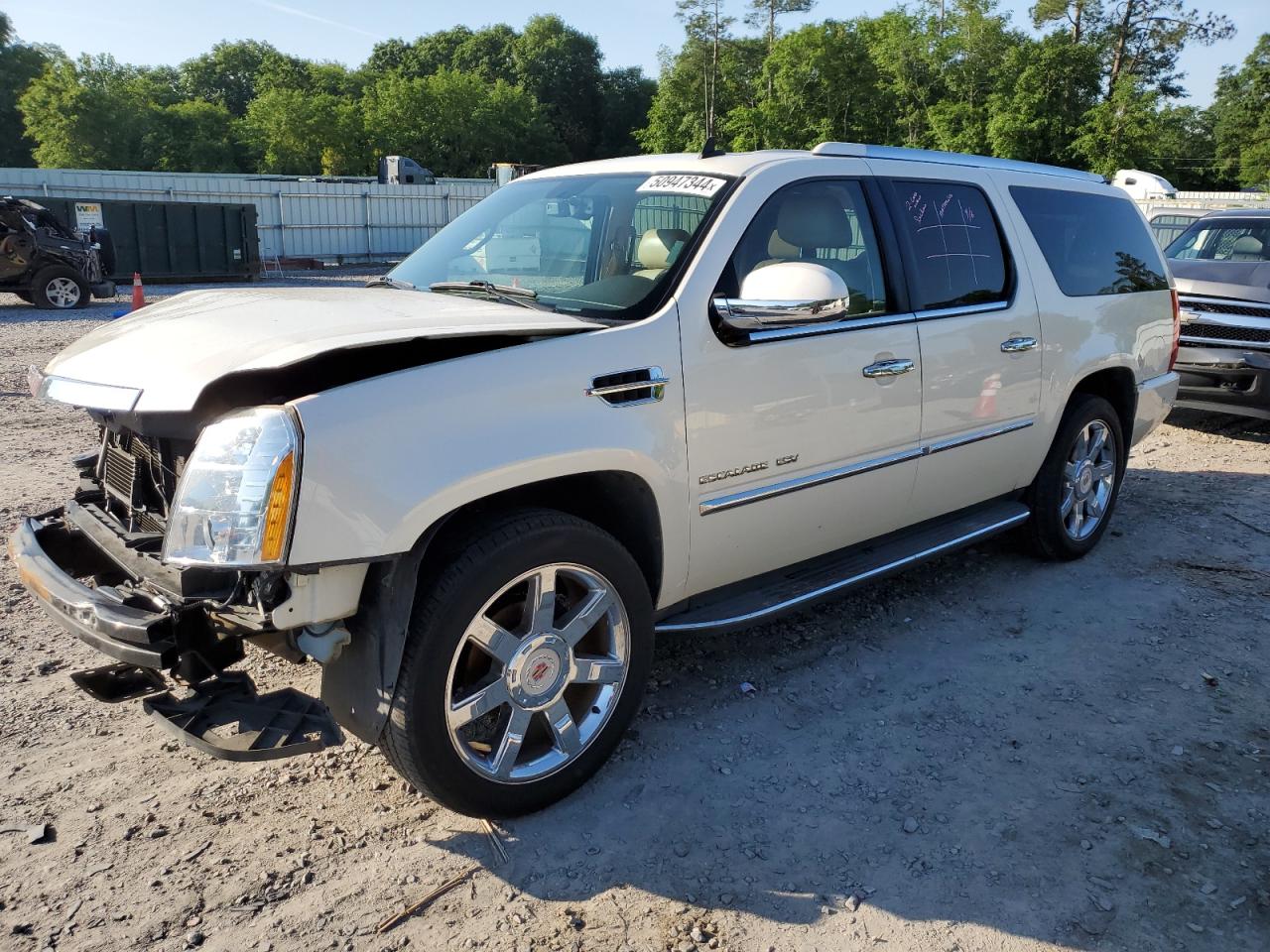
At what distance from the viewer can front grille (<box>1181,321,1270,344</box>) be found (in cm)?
830

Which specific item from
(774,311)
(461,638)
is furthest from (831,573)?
(461,638)

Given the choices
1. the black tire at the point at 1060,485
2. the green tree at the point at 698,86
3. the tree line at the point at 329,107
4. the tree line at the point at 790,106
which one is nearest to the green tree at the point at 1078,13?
the tree line at the point at 790,106

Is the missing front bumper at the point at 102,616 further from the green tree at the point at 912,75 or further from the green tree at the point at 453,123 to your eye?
the green tree at the point at 453,123

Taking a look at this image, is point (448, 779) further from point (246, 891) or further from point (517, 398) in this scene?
point (517, 398)

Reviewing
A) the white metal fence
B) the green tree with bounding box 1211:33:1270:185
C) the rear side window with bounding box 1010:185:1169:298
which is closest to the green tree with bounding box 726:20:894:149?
the green tree with bounding box 1211:33:1270:185

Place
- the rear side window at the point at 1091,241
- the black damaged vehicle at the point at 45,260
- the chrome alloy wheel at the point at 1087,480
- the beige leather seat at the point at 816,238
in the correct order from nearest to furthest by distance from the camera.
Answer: the beige leather seat at the point at 816,238 < the rear side window at the point at 1091,241 < the chrome alloy wheel at the point at 1087,480 < the black damaged vehicle at the point at 45,260

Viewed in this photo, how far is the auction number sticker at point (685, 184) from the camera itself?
11.7 feet

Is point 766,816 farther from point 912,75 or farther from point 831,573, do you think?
point 912,75

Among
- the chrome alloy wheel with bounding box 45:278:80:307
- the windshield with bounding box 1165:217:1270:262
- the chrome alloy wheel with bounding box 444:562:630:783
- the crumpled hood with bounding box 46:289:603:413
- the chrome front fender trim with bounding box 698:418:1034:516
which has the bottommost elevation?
the chrome alloy wheel with bounding box 444:562:630:783

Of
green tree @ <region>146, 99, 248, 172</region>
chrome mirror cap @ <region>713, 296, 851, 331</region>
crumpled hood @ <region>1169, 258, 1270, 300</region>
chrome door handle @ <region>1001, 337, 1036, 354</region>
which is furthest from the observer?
green tree @ <region>146, 99, 248, 172</region>

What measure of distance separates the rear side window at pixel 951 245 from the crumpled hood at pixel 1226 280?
5046 millimetres

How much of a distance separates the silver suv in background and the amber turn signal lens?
8347mm

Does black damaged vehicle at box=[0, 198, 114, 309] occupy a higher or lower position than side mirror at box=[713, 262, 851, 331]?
higher

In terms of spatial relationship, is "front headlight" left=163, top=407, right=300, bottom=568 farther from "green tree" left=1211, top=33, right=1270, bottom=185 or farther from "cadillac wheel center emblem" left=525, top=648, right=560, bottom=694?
"green tree" left=1211, top=33, right=1270, bottom=185
